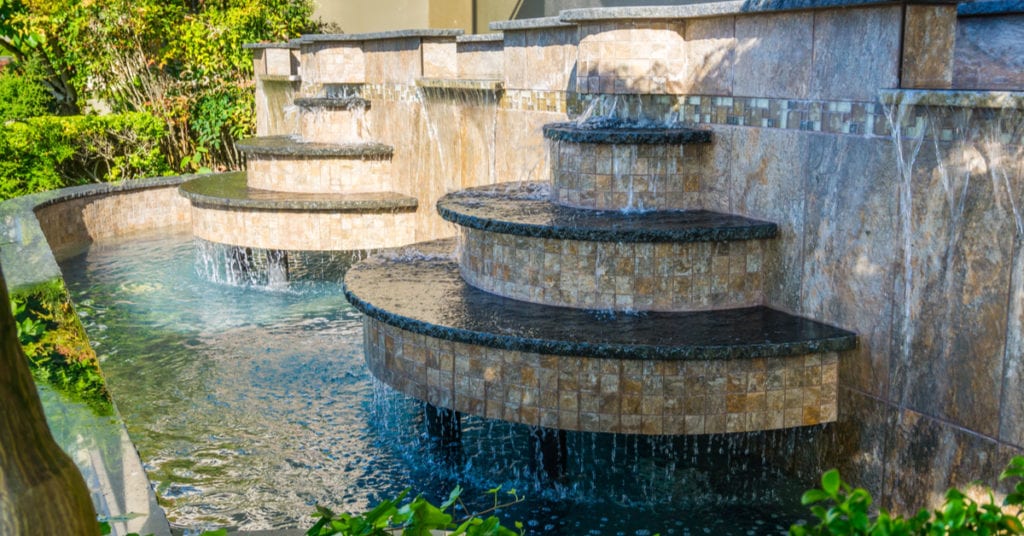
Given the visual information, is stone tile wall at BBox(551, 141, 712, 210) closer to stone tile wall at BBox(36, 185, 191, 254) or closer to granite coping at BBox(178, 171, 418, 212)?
granite coping at BBox(178, 171, 418, 212)

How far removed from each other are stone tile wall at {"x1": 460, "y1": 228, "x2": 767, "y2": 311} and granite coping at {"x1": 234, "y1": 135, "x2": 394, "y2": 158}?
4.83 metres

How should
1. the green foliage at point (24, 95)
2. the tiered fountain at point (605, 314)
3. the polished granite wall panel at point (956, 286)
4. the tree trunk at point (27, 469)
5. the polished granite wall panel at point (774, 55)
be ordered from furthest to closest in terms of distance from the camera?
the green foliage at point (24, 95) → the polished granite wall panel at point (774, 55) → the tiered fountain at point (605, 314) → the polished granite wall panel at point (956, 286) → the tree trunk at point (27, 469)

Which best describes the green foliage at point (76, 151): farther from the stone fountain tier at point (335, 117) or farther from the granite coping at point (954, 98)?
the granite coping at point (954, 98)

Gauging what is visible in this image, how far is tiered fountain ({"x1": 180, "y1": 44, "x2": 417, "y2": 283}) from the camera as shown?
9.35m

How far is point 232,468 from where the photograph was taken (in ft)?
17.1

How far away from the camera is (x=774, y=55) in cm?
530

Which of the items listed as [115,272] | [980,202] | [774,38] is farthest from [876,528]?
[115,272]

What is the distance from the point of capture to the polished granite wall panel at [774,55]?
5.09 metres

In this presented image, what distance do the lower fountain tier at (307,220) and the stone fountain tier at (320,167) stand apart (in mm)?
308

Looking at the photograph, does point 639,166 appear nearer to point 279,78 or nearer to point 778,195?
point 778,195

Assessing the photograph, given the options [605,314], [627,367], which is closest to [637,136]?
[605,314]

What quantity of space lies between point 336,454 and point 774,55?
120 inches

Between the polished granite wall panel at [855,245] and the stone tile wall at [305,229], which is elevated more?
the polished granite wall panel at [855,245]

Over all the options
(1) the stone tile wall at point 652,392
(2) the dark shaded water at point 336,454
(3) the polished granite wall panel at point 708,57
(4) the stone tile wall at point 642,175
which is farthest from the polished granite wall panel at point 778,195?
(2) the dark shaded water at point 336,454
